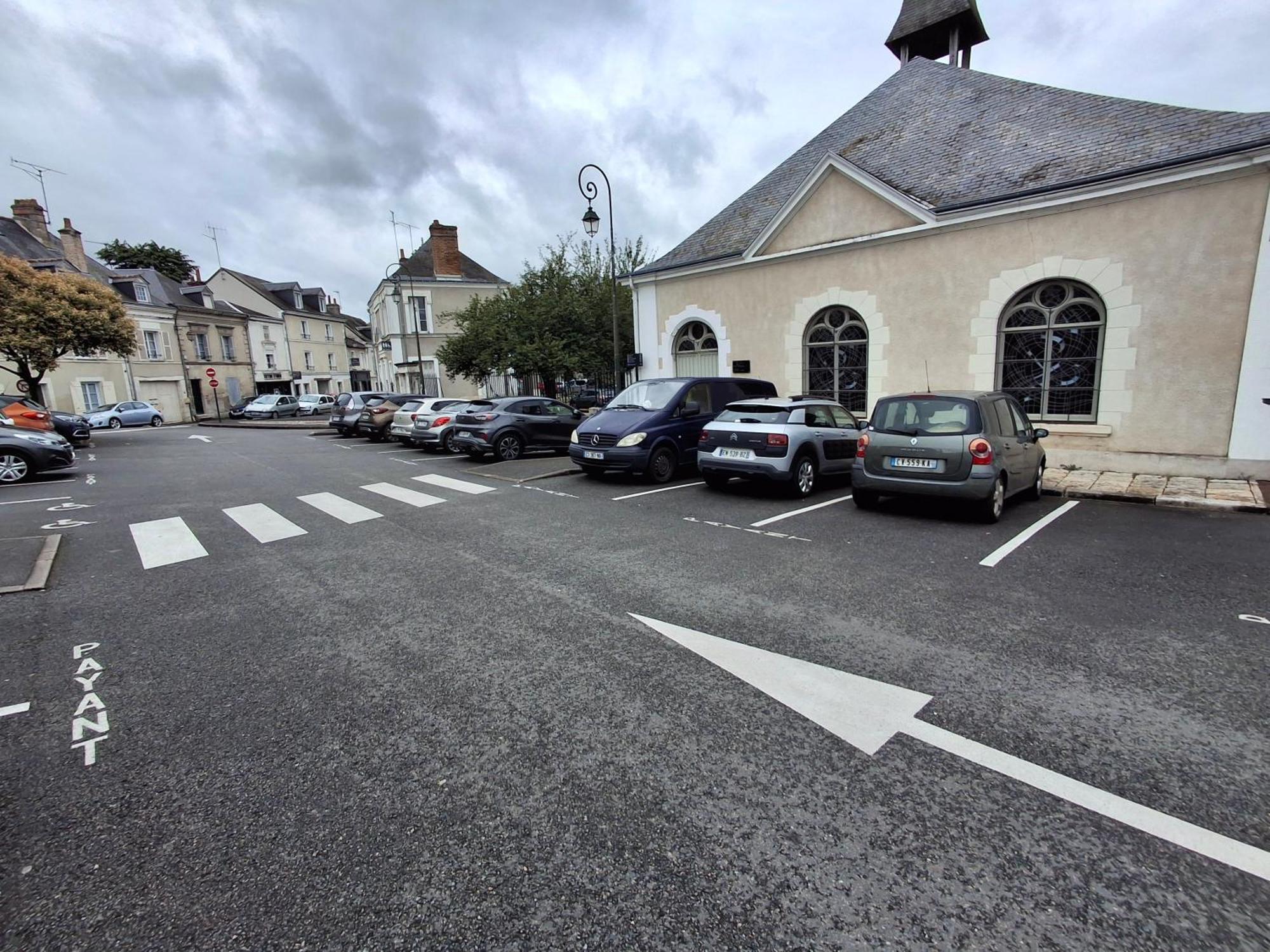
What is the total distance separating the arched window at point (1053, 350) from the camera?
1045 centimetres

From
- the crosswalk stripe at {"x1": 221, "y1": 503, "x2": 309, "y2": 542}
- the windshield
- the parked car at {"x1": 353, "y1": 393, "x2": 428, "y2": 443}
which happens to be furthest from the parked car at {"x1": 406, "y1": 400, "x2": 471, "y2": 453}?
the crosswalk stripe at {"x1": 221, "y1": 503, "x2": 309, "y2": 542}

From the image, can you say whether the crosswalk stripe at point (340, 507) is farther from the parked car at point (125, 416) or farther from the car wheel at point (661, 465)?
the parked car at point (125, 416)

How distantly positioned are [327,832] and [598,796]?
1062mm

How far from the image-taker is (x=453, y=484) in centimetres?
1048

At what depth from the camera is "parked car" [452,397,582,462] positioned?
13203 millimetres

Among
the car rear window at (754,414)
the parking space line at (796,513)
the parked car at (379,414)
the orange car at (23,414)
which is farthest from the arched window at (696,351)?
the orange car at (23,414)

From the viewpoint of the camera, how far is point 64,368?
30.1 meters

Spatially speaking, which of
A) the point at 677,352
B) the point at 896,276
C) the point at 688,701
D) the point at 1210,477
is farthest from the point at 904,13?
the point at 688,701

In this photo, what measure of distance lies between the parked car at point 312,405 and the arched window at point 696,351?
104 feet

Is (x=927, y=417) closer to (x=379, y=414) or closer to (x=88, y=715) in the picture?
(x=88, y=715)

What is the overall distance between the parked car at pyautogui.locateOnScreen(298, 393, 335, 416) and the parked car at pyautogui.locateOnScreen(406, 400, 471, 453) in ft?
92.6

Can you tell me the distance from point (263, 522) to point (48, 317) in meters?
19.7

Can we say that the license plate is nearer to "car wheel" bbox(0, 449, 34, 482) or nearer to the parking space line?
the parking space line

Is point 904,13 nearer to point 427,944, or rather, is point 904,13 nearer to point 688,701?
point 688,701
